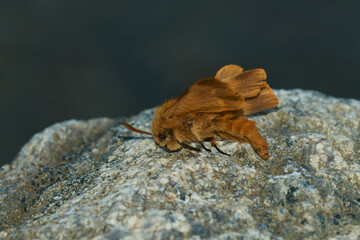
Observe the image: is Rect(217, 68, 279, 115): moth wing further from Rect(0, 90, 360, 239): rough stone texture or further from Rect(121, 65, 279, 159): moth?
Rect(0, 90, 360, 239): rough stone texture

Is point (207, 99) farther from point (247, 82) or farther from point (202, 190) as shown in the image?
point (202, 190)

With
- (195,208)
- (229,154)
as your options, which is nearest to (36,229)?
(195,208)

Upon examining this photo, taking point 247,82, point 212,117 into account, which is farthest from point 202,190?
point 247,82

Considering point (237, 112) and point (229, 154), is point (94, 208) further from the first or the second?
point (237, 112)

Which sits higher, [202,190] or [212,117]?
[212,117]

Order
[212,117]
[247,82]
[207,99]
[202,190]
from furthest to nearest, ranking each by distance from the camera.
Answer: [247,82] → [212,117] → [207,99] → [202,190]
